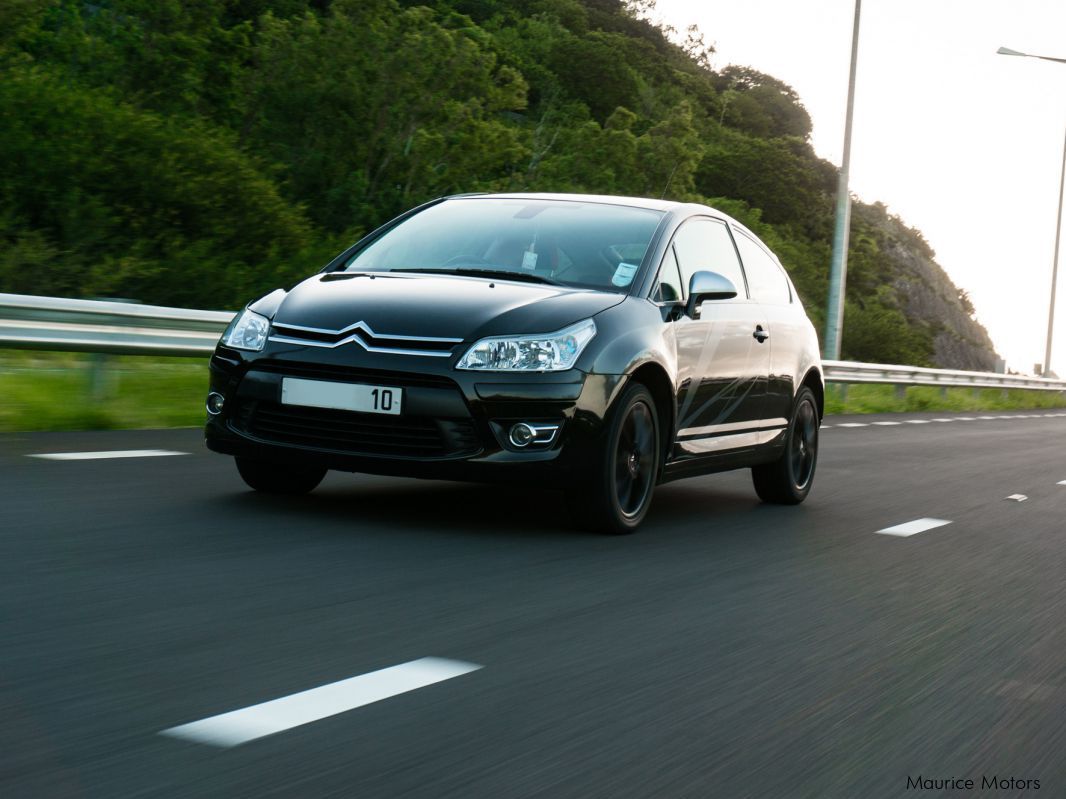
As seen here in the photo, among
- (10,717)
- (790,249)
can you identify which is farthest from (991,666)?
(790,249)

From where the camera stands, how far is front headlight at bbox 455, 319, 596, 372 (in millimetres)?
6715

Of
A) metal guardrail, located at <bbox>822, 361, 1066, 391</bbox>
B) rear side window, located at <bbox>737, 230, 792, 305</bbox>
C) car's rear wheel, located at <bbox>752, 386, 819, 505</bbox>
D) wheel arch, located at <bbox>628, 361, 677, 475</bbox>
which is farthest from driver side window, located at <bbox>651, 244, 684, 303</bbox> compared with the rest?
metal guardrail, located at <bbox>822, 361, 1066, 391</bbox>

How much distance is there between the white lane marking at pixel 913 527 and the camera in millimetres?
8516

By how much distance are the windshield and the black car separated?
13 mm

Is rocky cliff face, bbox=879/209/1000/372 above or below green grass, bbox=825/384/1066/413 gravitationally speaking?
above

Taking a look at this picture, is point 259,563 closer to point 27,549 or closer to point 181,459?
point 27,549

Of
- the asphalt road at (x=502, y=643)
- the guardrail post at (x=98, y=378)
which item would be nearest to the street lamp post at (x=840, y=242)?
the guardrail post at (x=98, y=378)

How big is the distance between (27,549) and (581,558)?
210cm

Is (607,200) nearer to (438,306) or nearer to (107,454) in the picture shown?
(438,306)

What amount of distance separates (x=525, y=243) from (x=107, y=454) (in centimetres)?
275

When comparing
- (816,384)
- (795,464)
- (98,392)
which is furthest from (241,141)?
(795,464)

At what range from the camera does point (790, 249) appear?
81688 mm

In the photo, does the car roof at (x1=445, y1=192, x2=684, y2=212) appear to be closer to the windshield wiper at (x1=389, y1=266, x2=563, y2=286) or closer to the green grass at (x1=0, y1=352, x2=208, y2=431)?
the windshield wiper at (x1=389, y1=266, x2=563, y2=286)

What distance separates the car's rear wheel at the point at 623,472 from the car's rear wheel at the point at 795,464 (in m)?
1.97
